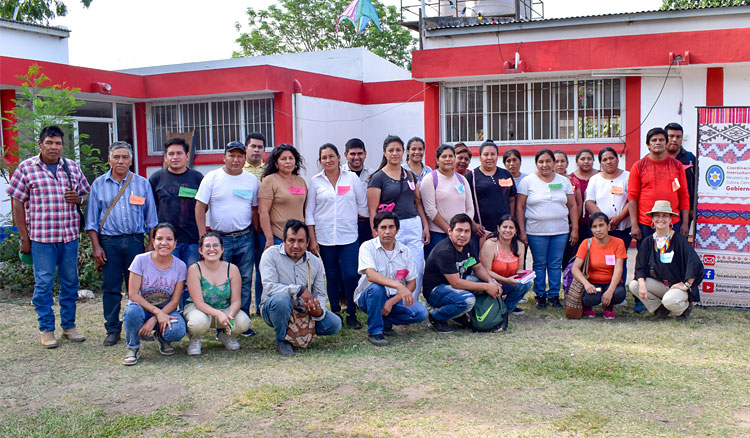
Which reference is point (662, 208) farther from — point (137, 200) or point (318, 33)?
point (318, 33)

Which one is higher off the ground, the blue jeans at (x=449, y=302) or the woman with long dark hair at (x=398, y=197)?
the woman with long dark hair at (x=398, y=197)

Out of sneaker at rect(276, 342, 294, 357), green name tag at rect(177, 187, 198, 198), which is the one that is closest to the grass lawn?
sneaker at rect(276, 342, 294, 357)

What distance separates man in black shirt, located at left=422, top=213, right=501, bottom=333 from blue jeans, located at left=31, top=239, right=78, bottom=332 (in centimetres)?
279

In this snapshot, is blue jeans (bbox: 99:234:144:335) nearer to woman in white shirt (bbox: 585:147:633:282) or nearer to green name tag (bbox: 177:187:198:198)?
green name tag (bbox: 177:187:198:198)

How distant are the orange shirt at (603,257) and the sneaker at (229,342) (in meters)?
3.09

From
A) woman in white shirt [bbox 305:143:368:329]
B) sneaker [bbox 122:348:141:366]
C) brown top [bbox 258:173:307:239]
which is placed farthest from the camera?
woman in white shirt [bbox 305:143:368:329]

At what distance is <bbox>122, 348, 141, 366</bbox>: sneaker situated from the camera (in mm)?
4715

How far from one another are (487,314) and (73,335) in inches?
128

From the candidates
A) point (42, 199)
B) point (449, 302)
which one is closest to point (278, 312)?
point (449, 302)

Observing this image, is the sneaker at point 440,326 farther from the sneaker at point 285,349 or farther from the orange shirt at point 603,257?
the orange shirt at point 603,257

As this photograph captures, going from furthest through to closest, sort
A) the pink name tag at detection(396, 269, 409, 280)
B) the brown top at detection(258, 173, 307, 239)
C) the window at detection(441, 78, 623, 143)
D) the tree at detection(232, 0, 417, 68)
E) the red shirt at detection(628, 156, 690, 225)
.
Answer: the tree at detection(232, 0, 417, 68) → the window at detection(441, 78, 623, 143) → the red shirt at detection(628, 156, 690, 225) → the brown top at detection(258, 173, 307, 239) → the pink name tag at detection(396, 269, 409, 280)

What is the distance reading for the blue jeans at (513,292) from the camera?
580 centimetres

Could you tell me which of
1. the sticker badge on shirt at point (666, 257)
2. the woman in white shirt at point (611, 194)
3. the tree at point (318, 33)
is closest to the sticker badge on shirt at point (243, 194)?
the woman in white shirt at point (611, 194)

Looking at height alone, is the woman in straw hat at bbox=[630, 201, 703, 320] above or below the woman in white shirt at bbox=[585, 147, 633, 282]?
below
